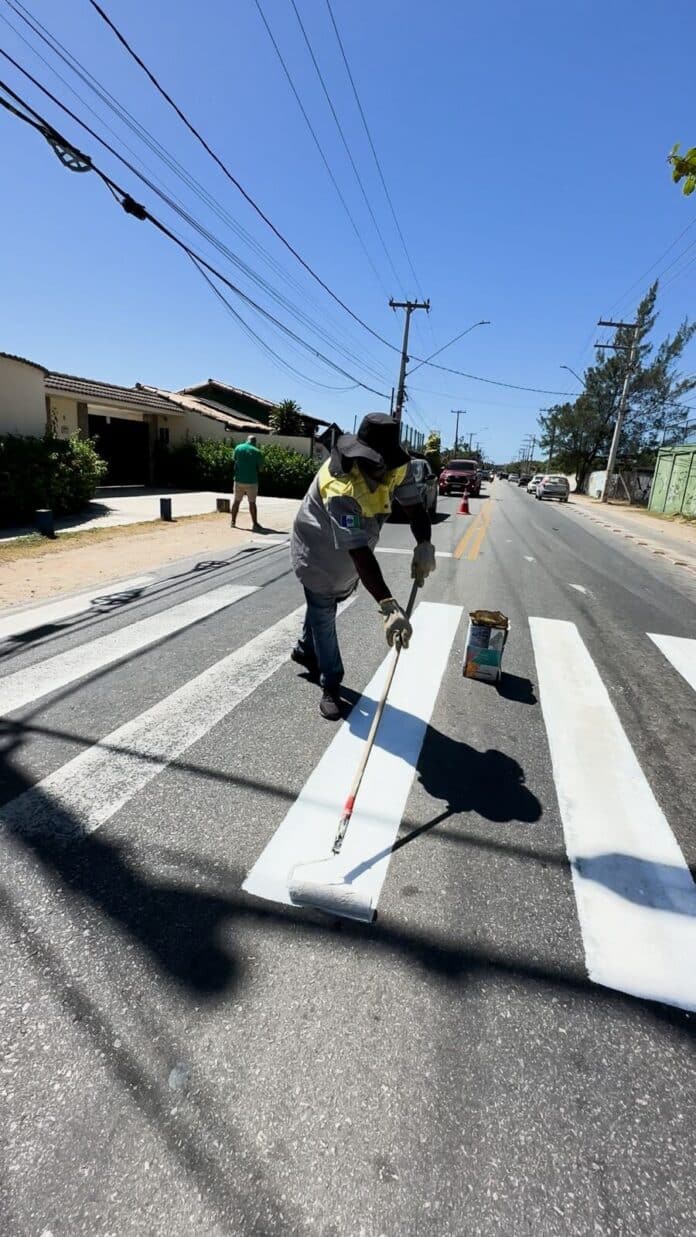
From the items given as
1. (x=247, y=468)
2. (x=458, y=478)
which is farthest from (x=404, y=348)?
(x=247, y=468)

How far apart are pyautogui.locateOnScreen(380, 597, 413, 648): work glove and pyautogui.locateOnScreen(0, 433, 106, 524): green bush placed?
33.3ft

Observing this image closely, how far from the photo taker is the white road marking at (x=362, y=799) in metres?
2.33

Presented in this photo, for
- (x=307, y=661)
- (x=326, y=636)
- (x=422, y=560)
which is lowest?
(x=307, y=661)

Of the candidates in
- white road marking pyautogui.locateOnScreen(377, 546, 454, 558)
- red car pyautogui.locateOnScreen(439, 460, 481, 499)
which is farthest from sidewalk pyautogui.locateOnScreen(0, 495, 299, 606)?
red car pyautogui.locateOnScreen(439, 460, 481, 499)

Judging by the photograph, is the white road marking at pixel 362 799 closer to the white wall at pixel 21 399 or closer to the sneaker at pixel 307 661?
the sneaker at pixel 307 661

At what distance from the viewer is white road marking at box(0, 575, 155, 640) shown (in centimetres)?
546

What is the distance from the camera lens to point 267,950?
1958mm

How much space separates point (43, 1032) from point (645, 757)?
A: 3.22m

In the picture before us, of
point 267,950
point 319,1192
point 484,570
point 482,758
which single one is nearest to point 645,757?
point 482,758

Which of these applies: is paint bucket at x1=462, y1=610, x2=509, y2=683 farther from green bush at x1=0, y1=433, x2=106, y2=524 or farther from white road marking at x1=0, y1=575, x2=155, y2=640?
green bush at x1=0, y1=433, x2=106, y2=524

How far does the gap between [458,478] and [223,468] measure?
1229cm

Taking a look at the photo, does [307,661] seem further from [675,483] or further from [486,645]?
[675,483]

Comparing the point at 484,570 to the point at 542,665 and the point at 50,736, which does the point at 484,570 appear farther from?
the point at 50,736

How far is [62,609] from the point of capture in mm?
6078
